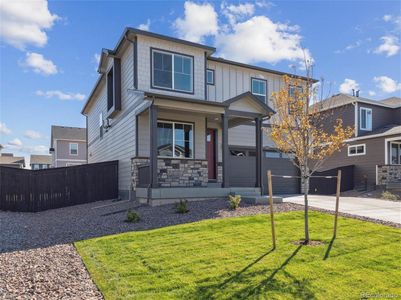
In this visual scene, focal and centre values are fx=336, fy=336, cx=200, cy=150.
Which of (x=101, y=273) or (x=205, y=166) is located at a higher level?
(x=205, y=166)

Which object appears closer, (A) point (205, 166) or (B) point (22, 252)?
(B) point (22, 252)

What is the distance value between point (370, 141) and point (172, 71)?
46.5ft

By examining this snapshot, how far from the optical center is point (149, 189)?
10.8 m

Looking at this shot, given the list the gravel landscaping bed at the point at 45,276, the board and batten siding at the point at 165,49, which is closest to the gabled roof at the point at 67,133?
the board and batten siding at the point at 165,49

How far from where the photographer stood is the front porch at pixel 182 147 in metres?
10.9

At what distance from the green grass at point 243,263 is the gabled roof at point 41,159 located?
58.0 meters

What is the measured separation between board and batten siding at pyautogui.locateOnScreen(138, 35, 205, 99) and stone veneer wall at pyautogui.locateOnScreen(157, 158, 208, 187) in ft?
9.43

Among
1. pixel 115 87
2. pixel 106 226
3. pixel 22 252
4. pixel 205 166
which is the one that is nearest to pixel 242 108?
pixel 205 166

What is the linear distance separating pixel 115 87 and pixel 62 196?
16.9 feet

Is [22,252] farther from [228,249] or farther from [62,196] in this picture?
[62,196]

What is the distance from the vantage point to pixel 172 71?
1345 cm

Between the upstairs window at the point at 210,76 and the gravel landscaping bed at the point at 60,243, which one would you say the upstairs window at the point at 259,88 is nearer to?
the upstairs window at the point at 210,76

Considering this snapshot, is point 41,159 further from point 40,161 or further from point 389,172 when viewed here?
point 389,172

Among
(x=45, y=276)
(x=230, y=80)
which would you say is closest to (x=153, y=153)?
(x=45, y=276)
